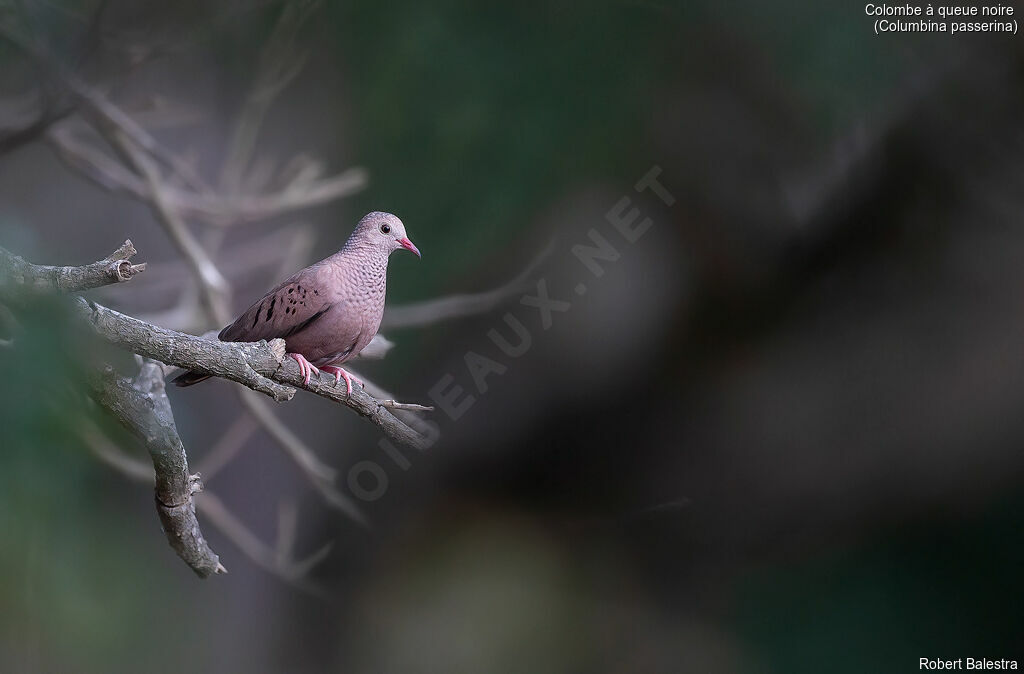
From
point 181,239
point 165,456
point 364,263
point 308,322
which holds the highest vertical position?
point 181,239

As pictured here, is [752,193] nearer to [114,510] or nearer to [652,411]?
[652,411]

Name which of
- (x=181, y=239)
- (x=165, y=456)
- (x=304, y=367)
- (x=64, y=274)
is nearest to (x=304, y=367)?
(x=304, y=367)

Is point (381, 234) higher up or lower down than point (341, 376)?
higher up

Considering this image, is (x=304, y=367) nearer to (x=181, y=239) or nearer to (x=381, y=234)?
(x=381, y=234)

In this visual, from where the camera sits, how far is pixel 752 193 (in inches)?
131

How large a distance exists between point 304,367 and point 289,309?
0.11 m

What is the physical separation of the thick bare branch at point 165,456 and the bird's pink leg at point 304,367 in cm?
19

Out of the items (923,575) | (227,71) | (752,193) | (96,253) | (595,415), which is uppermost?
(227,71)

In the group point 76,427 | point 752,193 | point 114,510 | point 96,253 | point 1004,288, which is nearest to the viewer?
point 76,427

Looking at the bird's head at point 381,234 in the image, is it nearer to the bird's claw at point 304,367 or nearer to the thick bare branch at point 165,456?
the bird's claw at point 304,367

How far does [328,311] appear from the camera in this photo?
5.08 ft

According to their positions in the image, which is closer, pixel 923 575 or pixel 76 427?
pixel 76 427

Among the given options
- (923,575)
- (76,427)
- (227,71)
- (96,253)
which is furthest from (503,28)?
(76,427)

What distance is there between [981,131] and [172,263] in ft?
8.35
